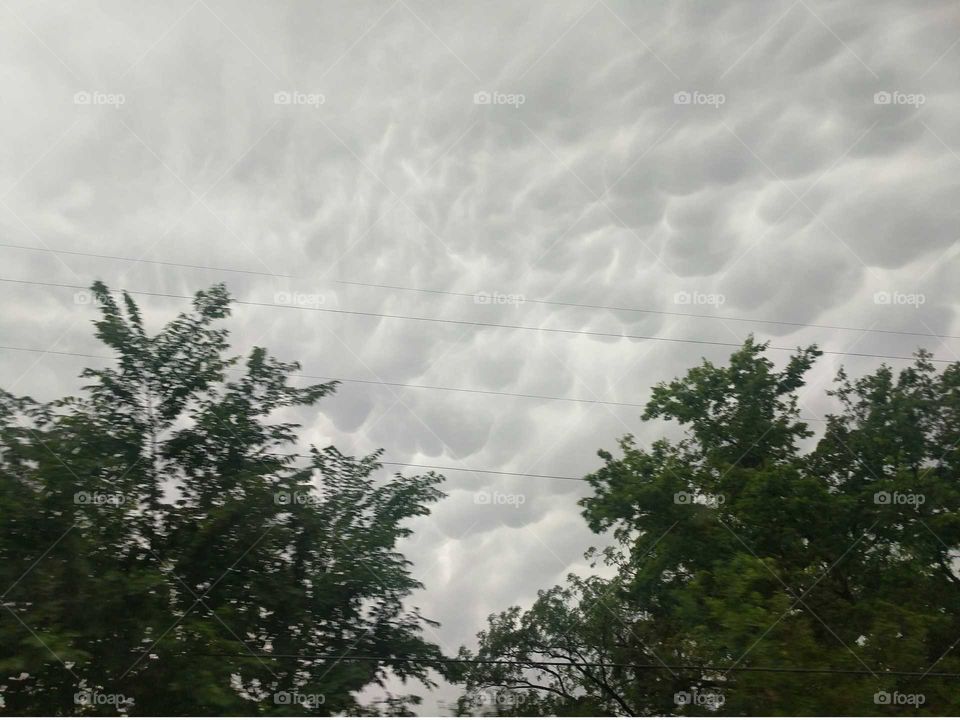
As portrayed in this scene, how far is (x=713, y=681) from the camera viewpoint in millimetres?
9586

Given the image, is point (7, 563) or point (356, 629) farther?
point (356, 629)

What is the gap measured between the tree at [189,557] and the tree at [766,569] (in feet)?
6.54

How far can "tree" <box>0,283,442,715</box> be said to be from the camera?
8.23 metres

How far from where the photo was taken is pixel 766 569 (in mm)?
10992

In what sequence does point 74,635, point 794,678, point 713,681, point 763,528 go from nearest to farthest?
1. point 74,635
2. point 794,678
3. point 713,681
4. point 763,528

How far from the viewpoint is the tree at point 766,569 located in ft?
31.2

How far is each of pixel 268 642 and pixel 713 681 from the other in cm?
591

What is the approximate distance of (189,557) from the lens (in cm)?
944

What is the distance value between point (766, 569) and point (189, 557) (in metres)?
8.37

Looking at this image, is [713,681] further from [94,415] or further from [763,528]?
[94,415]

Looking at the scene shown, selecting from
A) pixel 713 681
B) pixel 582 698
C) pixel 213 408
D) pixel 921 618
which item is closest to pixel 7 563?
pixel 213 408

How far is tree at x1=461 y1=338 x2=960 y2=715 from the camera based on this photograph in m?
9.52

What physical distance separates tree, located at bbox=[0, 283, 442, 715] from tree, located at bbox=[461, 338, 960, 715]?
1.99m

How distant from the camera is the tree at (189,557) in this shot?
8.23 m
